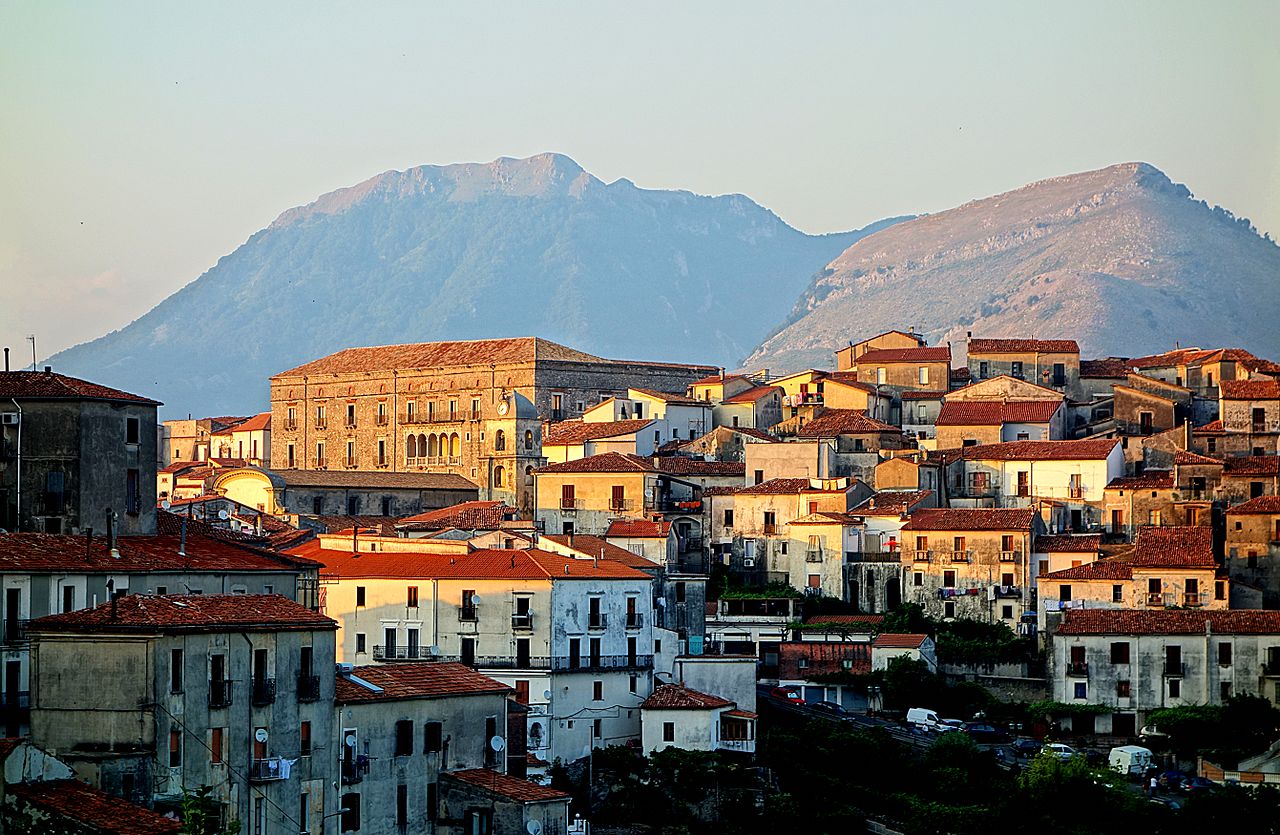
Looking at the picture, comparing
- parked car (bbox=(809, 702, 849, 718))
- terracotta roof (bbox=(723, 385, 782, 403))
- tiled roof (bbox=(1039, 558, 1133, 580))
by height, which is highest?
terracotta roof (bbox=(723, 385, 782, 403))

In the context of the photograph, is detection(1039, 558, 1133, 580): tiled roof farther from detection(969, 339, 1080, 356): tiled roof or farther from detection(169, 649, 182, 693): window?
detection(169, 649, 182, 693): window

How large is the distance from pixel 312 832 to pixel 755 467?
40922mm

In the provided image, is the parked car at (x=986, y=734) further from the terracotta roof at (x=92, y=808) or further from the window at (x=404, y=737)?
the terracotta roof at (x=92, y=808)

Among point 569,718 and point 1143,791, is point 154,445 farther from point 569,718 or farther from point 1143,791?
point 1143,791

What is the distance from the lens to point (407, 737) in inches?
1661

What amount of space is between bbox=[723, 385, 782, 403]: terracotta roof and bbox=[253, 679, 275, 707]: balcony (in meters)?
57.0

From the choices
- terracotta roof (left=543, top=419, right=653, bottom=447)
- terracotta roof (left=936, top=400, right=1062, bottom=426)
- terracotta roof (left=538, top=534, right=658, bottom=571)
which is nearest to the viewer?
terracotta roof (left=538, top=534, right=658, bottom=571)

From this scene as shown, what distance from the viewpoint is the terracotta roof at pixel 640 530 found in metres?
69.5

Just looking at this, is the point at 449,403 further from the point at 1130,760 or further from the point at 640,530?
the point at 1130,760

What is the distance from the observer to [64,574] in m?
40.6

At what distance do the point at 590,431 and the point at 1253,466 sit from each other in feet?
87.4

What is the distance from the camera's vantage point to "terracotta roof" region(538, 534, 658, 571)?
63281mm

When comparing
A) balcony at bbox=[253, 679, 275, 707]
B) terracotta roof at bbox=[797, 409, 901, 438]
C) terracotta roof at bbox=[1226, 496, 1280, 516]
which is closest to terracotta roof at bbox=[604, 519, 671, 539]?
terracotta roof at bbox=[797, 409, 901, 438]

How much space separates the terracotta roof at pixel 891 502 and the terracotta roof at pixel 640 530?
7231 mm
